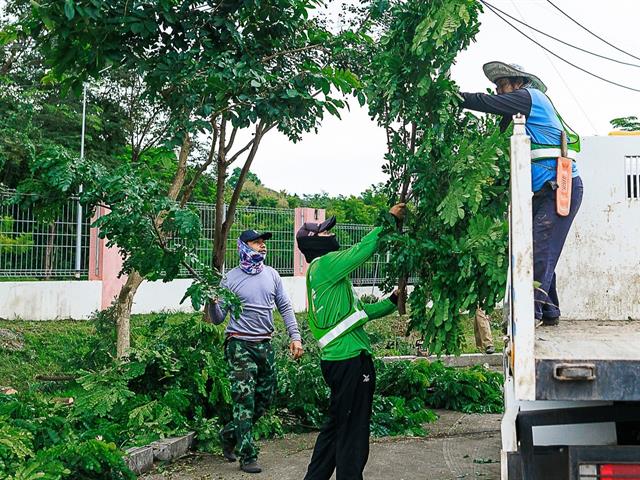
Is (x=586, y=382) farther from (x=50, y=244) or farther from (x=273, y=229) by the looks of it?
(x=273, y=229)

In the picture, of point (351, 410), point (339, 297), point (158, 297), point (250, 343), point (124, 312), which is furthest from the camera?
point (158, 297)

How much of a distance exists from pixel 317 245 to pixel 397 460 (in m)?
2.13

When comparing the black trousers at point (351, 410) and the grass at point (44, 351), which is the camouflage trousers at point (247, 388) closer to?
the black trousers at point (351, 410)

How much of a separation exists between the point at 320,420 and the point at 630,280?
344 cm

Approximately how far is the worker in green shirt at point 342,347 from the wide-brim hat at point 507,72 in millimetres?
1025

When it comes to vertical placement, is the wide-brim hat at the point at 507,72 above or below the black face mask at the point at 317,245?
above

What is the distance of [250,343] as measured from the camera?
659 centimetres

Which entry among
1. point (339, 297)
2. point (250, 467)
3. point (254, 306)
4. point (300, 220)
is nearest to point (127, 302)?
point (254, 306)

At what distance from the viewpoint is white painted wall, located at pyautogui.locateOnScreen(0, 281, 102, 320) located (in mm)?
13438

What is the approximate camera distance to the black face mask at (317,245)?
221 inches

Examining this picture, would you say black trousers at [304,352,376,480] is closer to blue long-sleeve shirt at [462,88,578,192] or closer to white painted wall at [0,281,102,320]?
blue long-sleeve shirt at [462,88,578,192]

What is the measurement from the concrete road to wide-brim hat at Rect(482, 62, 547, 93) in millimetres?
2854

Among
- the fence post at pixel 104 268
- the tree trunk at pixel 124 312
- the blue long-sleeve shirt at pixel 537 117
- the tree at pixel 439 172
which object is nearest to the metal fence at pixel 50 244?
the fence post at pixel 104 268

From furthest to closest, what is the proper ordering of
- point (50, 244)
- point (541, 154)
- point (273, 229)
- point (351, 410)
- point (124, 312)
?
point (273, 229) < point (50, 244) < point (124, 312) < point (351, 410) < point (541, 154)
